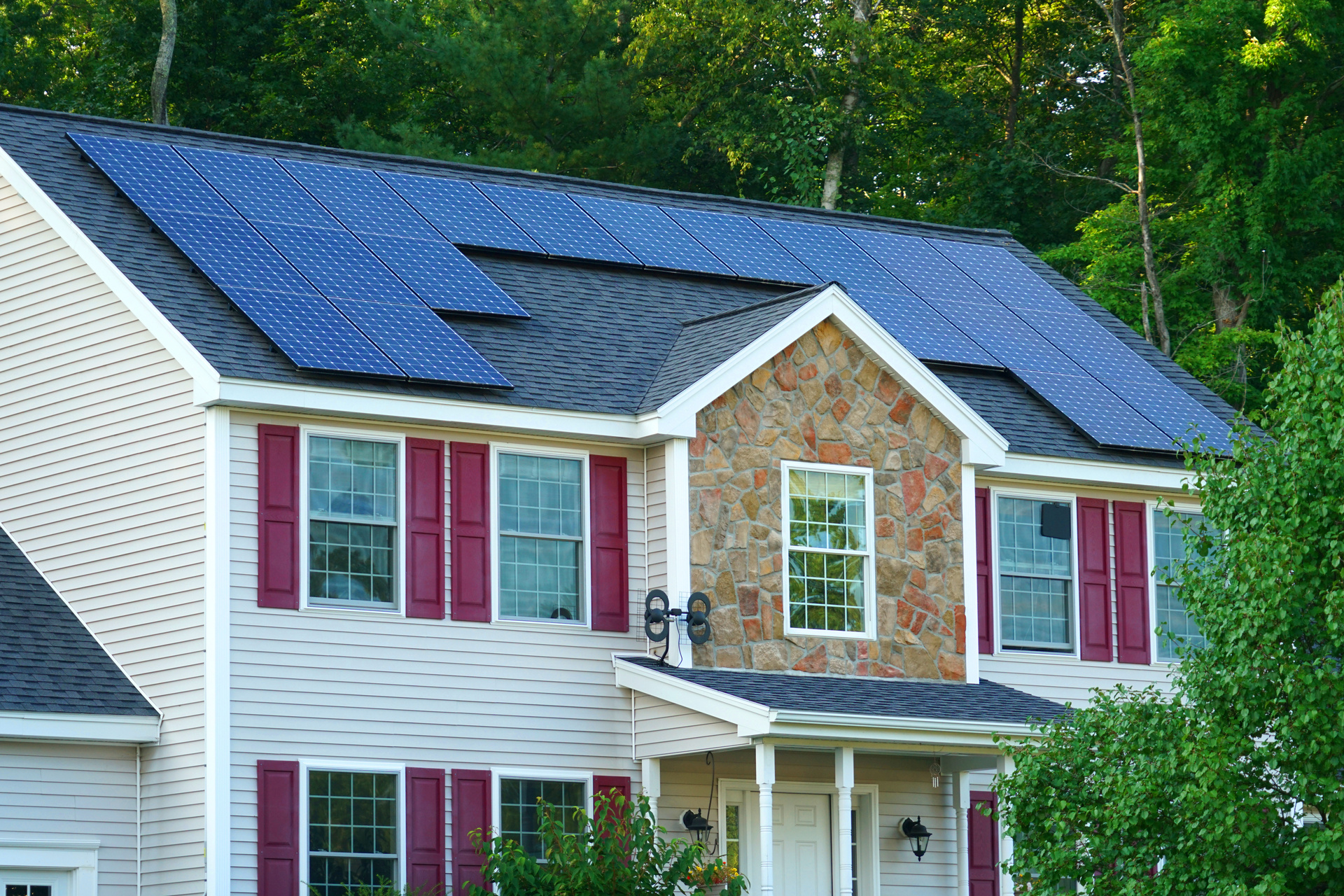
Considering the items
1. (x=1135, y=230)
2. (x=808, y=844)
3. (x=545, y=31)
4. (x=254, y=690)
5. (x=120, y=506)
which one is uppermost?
(x=545, y=31)

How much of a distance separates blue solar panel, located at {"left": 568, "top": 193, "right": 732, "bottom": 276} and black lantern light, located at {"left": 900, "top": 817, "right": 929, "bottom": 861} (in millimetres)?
6644

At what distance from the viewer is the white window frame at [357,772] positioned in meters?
17.7

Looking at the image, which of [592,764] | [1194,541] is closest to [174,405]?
[592,764]

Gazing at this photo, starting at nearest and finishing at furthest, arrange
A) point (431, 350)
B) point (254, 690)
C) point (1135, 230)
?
point (254, 690) → point (431, 350) → point (1135, 230)

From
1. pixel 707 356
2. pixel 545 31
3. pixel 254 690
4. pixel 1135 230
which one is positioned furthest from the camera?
pixel 545 31

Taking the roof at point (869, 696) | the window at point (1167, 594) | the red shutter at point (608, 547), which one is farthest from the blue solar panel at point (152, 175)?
the window at point (1167, 594)

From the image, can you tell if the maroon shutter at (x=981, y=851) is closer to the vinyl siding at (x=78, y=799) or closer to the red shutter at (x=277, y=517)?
the red shutter at (x=277, y=517)

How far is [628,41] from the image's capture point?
144 ft

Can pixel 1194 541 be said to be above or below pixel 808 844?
above

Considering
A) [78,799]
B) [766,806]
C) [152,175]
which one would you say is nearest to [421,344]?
[152,175]

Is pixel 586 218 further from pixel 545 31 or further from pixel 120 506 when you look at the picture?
pixel 545 31

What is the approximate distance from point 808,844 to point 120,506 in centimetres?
724

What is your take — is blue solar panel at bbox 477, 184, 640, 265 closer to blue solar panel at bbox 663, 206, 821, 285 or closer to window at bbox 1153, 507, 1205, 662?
blue solar panel at bbox 663, 206, 821, 285

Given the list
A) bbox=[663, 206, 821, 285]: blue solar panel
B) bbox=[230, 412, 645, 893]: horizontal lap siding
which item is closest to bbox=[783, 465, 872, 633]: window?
bbox=[230, 412, 645, 893]: horizontal lap siding
